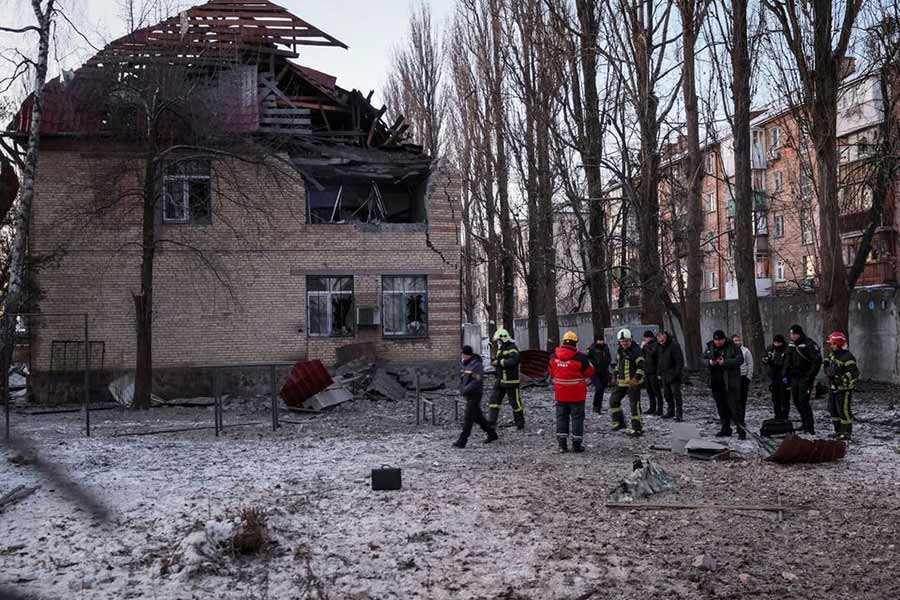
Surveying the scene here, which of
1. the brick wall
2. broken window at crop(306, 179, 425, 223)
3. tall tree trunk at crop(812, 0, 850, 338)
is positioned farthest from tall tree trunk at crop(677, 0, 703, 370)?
broken window at crop(306, 179, 425, 223)

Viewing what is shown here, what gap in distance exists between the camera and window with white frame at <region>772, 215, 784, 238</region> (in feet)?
148

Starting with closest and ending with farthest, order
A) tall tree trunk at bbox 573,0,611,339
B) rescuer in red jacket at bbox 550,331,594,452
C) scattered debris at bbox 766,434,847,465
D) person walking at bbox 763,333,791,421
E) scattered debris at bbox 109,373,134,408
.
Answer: scattered debris at bbox 766,434,847,465, rescuer in red jacket at bbox 550,331,594,452, person walking at bbox 763,333,791,421, scattered debris at bbox 109,373,134,408, tall tree trunk at bbox 573,0,611,339

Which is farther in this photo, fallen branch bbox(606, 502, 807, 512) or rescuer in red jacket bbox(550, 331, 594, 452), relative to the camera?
rescuer in red jacket bbox(550, 331, 594, 452)

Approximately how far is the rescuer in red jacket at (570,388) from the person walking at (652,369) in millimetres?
4532

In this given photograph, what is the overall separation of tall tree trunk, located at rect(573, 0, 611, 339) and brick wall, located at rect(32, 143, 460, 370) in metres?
4.27

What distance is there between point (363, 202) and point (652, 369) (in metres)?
11.5

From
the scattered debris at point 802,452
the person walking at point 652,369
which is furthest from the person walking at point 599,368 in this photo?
the scattered debris at point 802,452

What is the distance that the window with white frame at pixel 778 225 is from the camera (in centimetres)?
4521

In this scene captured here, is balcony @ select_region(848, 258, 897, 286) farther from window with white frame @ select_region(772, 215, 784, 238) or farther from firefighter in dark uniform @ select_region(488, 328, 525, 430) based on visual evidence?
firefighter in dark uniform @ select_region(488, 328, 525, 430)

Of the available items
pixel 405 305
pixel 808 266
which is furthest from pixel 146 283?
pixel 808 266

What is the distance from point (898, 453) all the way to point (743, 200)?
11.1 m

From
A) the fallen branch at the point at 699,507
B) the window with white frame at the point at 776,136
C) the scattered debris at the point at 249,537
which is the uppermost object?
the window with white frame at the point at 776,136

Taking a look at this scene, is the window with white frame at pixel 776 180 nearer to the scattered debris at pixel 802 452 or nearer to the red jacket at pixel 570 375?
the red jacket at pixel 570 375

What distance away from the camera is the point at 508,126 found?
2766cm
